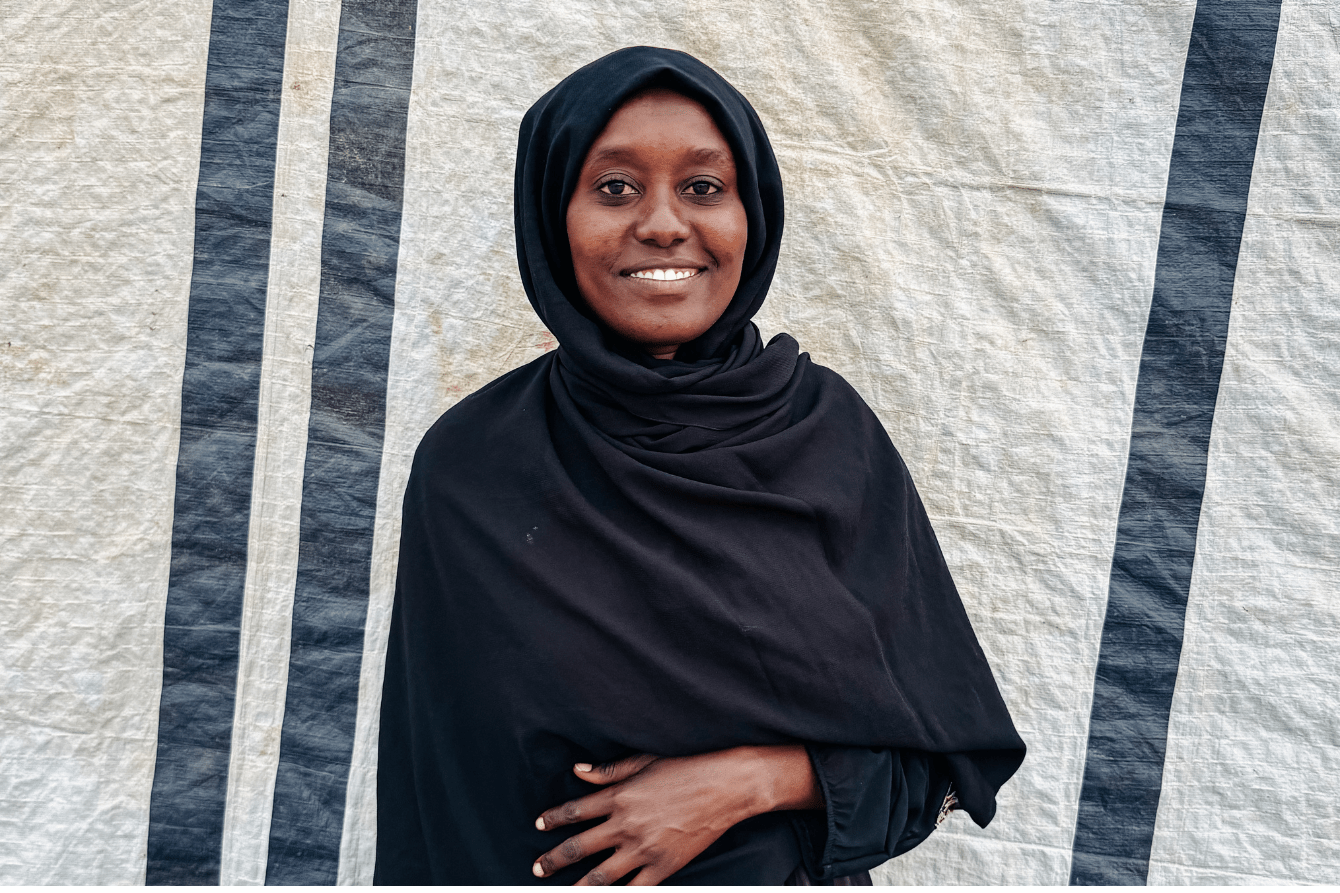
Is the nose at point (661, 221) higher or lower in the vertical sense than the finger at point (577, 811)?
higher

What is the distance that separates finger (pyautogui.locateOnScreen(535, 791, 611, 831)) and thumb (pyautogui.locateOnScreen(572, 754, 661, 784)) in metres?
0.02

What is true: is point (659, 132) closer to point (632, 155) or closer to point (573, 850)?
point (632, 155)

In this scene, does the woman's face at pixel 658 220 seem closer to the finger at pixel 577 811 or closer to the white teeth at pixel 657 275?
the white teeth at pixel 657 275

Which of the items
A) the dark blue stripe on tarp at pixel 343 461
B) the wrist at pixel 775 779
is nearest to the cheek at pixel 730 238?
the wrist at pixel 775 779

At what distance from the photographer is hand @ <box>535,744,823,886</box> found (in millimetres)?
1042

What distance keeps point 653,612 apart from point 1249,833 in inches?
52.2

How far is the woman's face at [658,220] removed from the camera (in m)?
1.07

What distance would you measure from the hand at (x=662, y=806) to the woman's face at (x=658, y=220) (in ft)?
1.50

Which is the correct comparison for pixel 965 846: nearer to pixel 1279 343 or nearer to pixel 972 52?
pixel 1279 343

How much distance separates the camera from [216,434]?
1756 millimetres

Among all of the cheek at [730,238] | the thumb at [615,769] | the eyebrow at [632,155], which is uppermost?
the eyebrow at [632,155]

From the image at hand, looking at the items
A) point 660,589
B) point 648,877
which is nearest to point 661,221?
point 660,589

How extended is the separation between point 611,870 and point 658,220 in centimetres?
67

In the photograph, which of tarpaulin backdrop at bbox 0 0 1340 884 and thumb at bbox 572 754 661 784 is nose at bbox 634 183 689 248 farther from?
tarpaulin backdrop at bbox 0 0 1340 884
